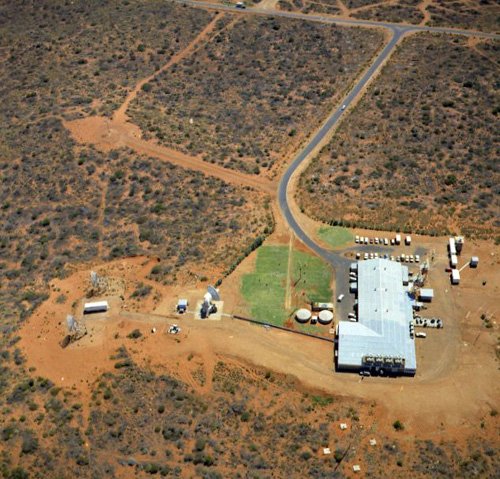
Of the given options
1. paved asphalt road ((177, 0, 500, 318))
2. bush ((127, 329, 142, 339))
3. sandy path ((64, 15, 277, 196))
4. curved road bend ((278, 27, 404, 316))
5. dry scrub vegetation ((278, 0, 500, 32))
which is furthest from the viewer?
dry scrub vegetation ((278, 0, 500, 32))

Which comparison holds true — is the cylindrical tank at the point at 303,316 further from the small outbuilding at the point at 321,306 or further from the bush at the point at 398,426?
the bush at the point at 398,426

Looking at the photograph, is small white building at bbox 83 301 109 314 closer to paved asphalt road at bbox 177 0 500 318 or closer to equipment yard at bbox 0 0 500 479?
equipment yard at bbox 0 0 500 479

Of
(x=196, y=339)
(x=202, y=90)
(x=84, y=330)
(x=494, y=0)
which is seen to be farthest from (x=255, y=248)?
(x=494, y=0)

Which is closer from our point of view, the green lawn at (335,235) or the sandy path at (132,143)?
the green lawn at (335,235)

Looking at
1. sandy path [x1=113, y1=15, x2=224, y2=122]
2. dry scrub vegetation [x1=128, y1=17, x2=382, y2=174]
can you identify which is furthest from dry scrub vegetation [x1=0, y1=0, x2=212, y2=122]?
dry scrub vegetation [x1=128, y1=17, x2=382, y2=174]

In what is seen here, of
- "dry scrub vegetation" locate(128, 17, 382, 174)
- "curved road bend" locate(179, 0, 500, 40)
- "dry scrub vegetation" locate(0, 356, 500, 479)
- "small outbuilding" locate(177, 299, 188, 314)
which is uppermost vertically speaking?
"curved road bend" locate(179, 0, 500, 40)

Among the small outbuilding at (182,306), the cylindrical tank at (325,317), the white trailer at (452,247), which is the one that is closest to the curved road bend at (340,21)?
the white trailer at (452,247)

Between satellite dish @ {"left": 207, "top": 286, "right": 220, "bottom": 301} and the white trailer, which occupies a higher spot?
the white trailer
